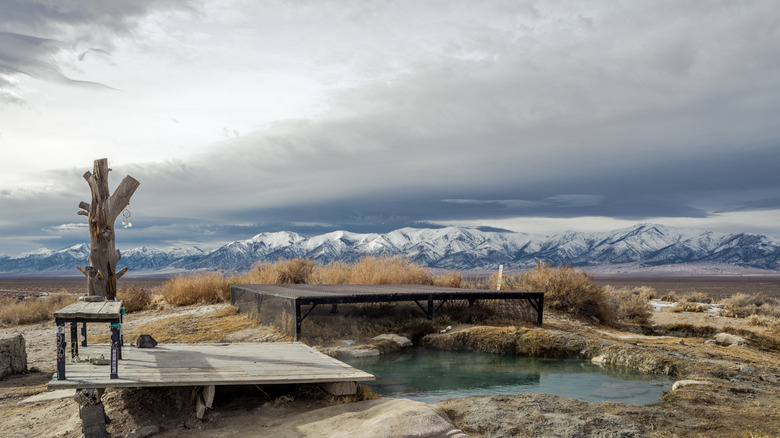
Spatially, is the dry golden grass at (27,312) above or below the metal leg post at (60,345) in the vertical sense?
below

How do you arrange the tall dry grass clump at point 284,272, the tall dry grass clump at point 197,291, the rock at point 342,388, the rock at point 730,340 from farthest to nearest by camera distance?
1. the tall dry grass clump at point 284,272
2. the tall dry grass clump at point 197,291
3. the rock at point 730,340
4. the rock at point 342,388

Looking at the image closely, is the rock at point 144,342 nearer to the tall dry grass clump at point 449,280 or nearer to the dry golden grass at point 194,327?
the dry golden grass at point 194,327

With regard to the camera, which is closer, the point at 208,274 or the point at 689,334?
the point at 689,334

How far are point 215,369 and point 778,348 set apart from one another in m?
14.8

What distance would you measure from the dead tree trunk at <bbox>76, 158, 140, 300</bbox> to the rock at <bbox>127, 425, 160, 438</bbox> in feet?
11.8

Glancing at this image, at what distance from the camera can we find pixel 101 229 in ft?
29.8

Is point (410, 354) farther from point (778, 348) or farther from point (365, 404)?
point (778, 348)

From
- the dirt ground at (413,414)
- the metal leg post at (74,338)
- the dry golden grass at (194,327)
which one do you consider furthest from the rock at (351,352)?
the metal leg post at (74,338)

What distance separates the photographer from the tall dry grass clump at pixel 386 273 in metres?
20.2

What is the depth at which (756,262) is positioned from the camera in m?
186

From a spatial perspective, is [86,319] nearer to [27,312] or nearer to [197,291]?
[197,291]

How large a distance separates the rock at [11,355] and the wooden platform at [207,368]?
2981 millimetres

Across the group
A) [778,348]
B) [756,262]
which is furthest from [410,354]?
[756,262]

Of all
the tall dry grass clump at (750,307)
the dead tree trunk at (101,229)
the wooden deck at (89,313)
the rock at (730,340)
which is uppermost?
the dead tree trunk at (101,229)
